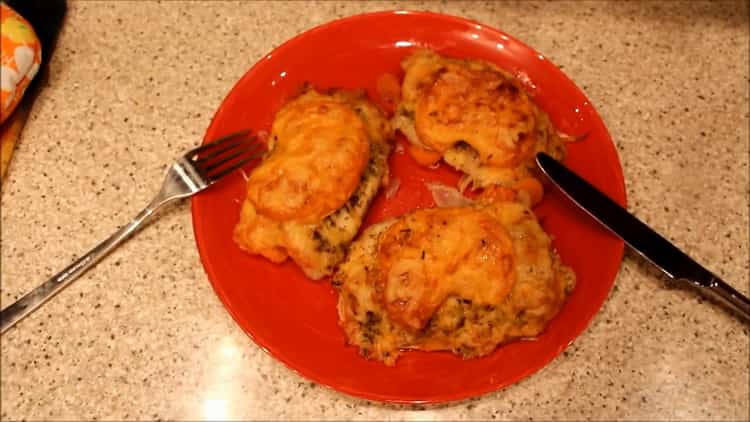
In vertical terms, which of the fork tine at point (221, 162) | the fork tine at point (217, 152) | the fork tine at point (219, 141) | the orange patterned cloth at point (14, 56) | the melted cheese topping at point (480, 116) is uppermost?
the orange patterned cloth at point (14, 56)

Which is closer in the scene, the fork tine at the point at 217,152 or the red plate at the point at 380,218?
the red plate at the point at 380,218

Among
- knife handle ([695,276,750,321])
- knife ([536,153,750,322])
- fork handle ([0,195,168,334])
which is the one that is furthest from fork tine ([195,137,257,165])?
knife handle ([695,276,750,321])

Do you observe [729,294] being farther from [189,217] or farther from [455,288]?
[189,217]

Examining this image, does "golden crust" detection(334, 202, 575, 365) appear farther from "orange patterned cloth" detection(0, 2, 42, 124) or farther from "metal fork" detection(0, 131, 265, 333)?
"orange patterned cloth" detection(0, 2, 42, 124)

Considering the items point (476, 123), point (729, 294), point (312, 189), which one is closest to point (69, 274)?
point (312, 189)

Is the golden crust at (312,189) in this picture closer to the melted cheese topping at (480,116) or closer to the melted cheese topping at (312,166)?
the melted cheese topping at (312,166)

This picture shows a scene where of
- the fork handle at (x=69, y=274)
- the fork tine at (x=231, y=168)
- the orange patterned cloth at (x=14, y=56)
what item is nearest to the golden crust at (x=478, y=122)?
the fork tine at (x=231, y=168)

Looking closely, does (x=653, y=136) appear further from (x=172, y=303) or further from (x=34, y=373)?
(x=34, y=373)
